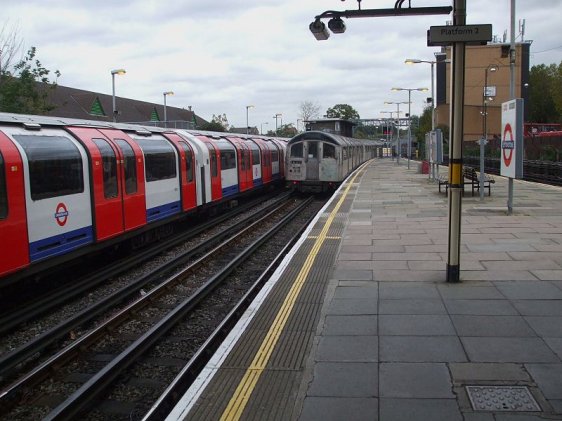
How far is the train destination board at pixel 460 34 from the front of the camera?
6.73m

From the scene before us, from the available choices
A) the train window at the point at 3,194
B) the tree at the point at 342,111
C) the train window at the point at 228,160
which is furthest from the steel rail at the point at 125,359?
the tree at the point at 342,111

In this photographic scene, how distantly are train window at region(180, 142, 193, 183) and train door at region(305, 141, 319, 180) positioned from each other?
9.76 m

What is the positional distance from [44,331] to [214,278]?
3.01 m

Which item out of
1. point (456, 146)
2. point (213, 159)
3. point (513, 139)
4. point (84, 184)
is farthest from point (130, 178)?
point (513, 139)

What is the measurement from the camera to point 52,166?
8.29 meters

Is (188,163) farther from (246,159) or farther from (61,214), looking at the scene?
(246,159)

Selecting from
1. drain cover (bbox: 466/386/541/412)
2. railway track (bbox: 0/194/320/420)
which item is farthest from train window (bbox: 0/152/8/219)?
drain cover (bbox: 466/386/541/412)

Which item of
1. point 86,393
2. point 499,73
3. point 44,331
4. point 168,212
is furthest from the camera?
point 499,73

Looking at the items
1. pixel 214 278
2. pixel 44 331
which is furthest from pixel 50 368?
pixel 214 278

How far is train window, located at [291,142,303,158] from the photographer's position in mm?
23922

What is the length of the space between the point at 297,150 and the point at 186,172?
33.5 ft

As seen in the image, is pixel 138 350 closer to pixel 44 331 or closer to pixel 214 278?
pixel 44 331

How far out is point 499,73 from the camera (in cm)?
7412

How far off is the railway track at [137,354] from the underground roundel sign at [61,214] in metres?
1.59
